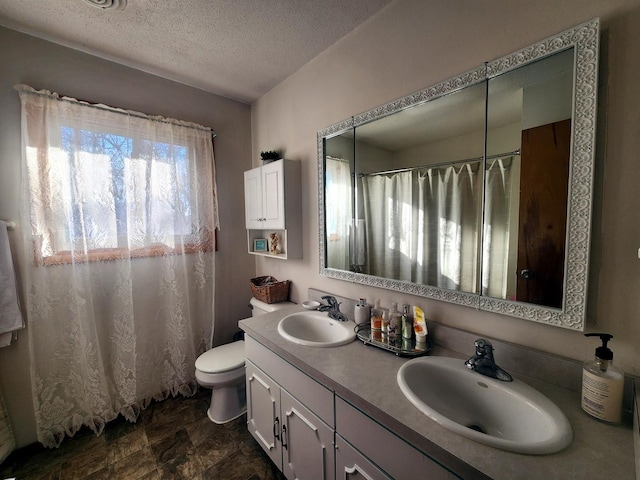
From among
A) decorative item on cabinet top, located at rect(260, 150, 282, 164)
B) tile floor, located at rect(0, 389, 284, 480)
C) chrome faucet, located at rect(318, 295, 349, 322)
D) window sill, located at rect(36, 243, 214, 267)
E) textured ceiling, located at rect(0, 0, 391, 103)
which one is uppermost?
textured ceiling, located at rect(0, 0, 391, 103)

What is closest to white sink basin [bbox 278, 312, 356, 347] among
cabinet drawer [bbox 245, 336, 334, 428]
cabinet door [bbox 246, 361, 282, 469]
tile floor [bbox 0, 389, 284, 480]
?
cabinet drawer [bbox 245, 336, 334, 428]

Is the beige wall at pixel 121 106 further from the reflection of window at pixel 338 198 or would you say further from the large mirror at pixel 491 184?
the large mirror at pixel 491 184

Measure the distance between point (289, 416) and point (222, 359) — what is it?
31.2 inches

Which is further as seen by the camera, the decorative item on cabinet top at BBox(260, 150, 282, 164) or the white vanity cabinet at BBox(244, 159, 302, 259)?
the decorative item on cabinet top at BBox(260, 150, 282, 164)

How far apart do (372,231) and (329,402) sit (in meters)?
0.84

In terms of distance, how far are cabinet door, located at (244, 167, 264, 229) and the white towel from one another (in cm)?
132

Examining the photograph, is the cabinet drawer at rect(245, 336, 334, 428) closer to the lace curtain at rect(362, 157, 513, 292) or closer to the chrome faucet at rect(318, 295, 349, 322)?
the chrome faucet at rect(318, 295, 349, 322)

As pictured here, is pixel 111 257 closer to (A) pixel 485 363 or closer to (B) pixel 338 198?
(B) pixel 338 198

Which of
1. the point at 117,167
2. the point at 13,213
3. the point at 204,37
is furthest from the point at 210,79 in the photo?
the point at 13,213

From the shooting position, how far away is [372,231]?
1.43 metres

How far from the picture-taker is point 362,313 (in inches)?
53.3

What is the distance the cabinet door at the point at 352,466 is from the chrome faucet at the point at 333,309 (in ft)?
1.97

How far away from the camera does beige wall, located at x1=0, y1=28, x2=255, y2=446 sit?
140cm

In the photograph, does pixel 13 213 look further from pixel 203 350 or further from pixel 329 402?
pixel 329 402
